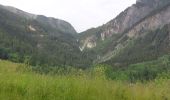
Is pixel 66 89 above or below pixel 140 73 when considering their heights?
below

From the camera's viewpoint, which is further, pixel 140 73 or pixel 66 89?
pixel 140 73

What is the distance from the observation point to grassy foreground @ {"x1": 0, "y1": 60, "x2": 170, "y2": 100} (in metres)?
7.42

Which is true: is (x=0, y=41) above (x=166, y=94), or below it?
above

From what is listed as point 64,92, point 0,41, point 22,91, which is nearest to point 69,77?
point 64,92

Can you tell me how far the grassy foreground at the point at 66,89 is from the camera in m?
7.42

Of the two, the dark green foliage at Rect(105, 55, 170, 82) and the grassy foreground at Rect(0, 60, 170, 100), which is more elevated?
the dark green foliage at Rect(105, 55, 170, 82)

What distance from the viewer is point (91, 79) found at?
8.95 metres

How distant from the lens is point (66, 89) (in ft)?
26.1

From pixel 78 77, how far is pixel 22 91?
1.70 metres

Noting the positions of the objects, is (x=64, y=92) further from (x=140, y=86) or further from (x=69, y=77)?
(x=140, y=86)

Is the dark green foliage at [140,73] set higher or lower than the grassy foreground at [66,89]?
higher

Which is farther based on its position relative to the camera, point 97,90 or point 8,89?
point 97,90

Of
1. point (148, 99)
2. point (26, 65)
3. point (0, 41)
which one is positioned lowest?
point (148, 99)

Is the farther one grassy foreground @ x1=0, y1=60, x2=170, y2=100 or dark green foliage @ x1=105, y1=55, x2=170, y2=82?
dark green foliage @ x1=105, y1=55, x2=170, y2=82
